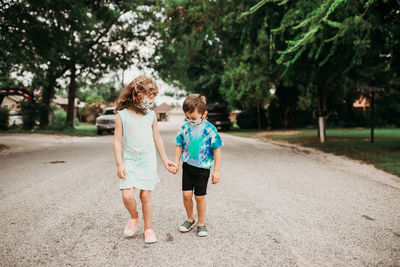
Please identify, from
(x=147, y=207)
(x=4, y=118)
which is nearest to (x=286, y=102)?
(x=4, y=118)

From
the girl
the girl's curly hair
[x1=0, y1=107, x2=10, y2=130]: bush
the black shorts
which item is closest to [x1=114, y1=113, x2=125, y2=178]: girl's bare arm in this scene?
the girl

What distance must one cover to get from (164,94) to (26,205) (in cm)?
4571

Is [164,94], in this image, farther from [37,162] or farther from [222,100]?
[37,162]

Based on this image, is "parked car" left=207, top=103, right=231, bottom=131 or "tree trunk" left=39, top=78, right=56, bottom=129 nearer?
"tree trunk" left=39, top=78, right=56, bottom=129

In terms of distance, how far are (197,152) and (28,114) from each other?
902 inches

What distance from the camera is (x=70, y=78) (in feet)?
79.9

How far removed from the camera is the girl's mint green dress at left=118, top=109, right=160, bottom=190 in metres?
3.01

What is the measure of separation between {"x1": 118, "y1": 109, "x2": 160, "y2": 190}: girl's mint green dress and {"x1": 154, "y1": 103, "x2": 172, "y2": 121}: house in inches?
3551

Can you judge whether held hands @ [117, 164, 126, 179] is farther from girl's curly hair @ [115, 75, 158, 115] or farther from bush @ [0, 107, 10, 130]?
bush @ [0, 107, 10, 130]

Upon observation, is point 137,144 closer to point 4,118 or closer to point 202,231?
point 202,231

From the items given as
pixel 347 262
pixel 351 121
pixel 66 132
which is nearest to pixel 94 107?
pixel 66 132

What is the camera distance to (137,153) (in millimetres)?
3037

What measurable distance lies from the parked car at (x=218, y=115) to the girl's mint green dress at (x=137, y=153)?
80.3 feet

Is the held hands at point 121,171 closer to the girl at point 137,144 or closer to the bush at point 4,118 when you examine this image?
the girl at point 137,144
